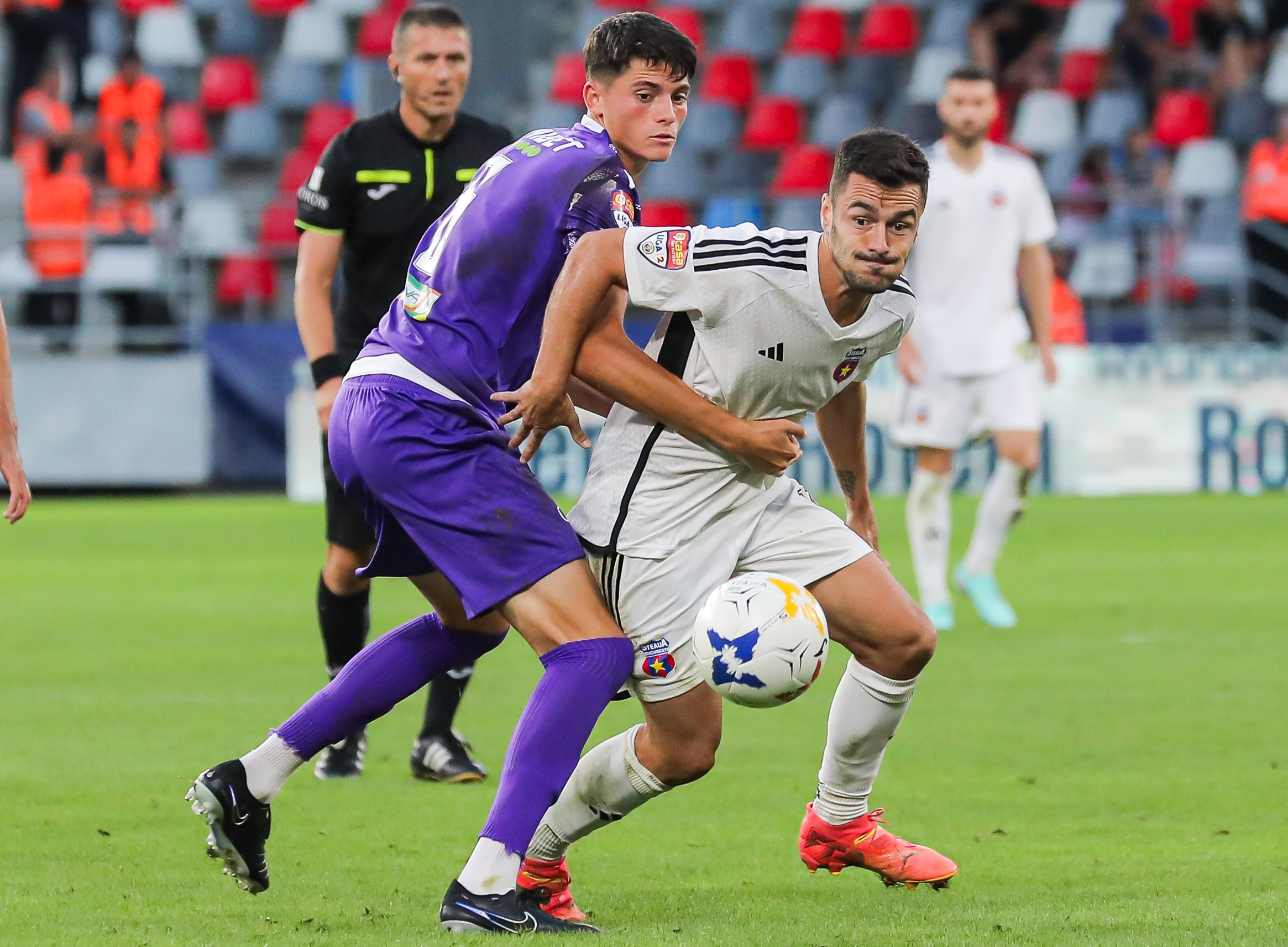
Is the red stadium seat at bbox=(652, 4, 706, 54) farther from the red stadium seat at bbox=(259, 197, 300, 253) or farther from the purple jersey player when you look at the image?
the purple jersey player

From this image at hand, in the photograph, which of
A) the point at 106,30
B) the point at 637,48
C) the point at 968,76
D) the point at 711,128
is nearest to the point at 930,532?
the point at 968,76

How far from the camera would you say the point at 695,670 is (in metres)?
4.05

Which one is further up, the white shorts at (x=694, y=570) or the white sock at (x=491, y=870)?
the white shorts at (x=694, y=570)

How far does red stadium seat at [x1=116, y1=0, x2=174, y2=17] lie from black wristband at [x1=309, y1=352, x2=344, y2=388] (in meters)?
17.4

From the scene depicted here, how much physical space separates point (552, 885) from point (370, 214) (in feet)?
8.60

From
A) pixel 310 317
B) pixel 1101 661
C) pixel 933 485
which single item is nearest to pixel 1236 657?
pixel 1101 661

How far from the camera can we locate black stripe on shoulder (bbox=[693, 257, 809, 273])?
13.2 ft

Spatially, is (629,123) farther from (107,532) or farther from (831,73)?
(831,73)

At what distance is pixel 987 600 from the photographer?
9195mm

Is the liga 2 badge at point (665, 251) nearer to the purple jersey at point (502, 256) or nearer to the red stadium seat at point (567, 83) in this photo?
the purple jersey at point (502, 256)

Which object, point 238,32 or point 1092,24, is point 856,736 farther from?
point 238,32

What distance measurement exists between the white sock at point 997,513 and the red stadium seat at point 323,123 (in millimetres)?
12325

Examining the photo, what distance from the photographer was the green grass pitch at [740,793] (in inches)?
159

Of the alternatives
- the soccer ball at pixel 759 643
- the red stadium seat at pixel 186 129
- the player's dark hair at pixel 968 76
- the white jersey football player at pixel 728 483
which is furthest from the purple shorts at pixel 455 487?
the red stadium seat at pixel 186 129
